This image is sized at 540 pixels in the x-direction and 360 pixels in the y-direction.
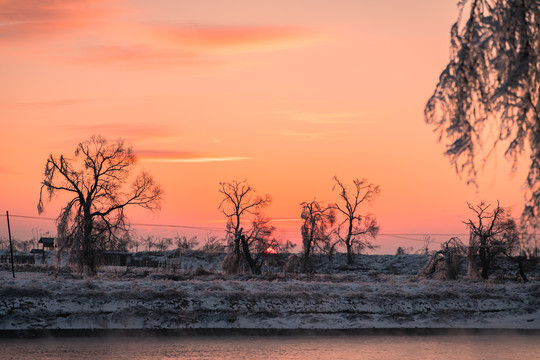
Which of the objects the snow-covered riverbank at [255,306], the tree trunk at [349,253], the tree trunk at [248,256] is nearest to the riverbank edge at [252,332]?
the snow-covered riverbank at [255,306]

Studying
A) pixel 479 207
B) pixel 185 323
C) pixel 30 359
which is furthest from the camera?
pixel 479 207

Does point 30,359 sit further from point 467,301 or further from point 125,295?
point 467,301

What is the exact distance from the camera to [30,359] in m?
17.7

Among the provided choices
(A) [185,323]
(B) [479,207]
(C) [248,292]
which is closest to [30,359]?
(A) [185,323]

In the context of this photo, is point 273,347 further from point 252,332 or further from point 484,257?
point 484,257

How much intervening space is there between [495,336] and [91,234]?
93.1 feet

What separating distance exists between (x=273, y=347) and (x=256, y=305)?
22.0 ft

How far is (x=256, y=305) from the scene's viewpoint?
92.7ft

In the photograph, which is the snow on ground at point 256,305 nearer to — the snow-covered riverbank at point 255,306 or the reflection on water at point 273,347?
the snow-covered riverbank at point 255,306

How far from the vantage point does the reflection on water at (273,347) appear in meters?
19.3

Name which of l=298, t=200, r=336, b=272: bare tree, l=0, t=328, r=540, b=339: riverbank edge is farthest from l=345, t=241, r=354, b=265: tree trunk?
l=0, t=328, r=540, b=339: riverbank edge

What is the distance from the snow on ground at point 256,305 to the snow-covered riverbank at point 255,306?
0.04 m

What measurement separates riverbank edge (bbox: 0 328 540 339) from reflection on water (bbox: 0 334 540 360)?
897mm

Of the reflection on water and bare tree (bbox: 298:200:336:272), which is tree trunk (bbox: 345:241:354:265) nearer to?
bare tree (bbox: 298:200:336:272)
